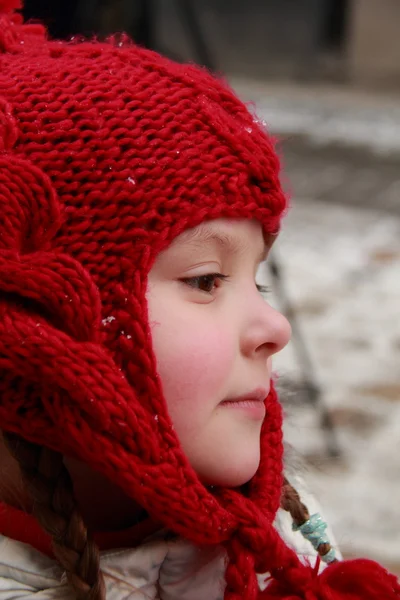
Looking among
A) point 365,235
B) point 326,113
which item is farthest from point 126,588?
point 326,113

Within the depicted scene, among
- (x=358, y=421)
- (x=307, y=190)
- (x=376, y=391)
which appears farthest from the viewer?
(x=307, y=190)

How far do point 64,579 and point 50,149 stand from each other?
498 millimetres

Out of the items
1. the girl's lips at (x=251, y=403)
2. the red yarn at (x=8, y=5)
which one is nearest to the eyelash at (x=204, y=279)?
the girl's lips at (x=251, y=403)

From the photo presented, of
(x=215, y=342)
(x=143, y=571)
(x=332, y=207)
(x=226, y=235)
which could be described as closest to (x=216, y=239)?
(x=226, y=235)

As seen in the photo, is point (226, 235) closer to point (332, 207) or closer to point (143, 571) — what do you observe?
point (143, 571)

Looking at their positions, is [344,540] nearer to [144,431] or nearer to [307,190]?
[144,431]

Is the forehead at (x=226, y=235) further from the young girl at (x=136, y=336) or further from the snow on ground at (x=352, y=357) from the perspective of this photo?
the snow on ground at (x=352, y=357)

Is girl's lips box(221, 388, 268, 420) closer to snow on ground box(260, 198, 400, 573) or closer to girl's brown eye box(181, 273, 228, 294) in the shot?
girl's brown eye box(181, 273, 228, 294)

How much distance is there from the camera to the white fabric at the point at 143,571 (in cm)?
106

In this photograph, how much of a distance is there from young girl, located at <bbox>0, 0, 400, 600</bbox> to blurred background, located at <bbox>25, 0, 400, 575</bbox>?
0.26 metres

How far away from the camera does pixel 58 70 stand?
1.06 m

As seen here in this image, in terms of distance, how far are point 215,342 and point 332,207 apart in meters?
3.93

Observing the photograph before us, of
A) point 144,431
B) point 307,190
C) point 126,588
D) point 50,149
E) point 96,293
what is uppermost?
point 307,190

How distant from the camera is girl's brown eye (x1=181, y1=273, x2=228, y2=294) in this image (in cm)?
105
